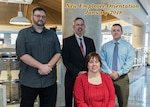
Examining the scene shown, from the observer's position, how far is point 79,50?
271 cm

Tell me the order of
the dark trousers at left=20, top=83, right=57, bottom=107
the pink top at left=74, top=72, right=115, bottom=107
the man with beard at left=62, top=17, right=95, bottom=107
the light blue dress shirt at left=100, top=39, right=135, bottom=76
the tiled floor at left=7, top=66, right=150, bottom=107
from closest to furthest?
1. the pink top at left=74, top=72, right=115, bottom=107
2. the dark trousers at left=20, top=83, right=57, bottom=107
3. the man with beard at left=62, top=17, right=95, bottom=107
4. the light blue dress shirt at left=100, top=39, right=135, bottom=76
5. the tiled floor at left=7, top=66, right=150, bottom=107

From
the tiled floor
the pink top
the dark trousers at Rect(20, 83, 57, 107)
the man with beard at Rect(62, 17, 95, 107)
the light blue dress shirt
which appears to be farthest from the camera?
the tiled floor

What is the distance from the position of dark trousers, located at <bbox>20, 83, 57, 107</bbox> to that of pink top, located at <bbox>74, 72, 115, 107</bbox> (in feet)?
A: 1.11

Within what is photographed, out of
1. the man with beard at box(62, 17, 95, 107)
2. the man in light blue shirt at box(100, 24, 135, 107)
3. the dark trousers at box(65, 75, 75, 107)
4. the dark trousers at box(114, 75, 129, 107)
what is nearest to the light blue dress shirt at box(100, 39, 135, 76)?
the man in light blue shirt at box(100, 24, 135, 107)

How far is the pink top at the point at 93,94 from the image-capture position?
2256 mm

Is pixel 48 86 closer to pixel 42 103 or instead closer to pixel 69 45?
pixel 42 103

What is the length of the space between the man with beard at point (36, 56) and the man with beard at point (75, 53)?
0.91 feet

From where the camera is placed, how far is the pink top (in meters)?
2.26

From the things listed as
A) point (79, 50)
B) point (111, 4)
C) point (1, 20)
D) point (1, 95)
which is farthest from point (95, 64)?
point (1, 20)

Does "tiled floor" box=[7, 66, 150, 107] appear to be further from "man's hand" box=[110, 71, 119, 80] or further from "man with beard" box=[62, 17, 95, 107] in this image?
"man's hand" box=[110, 71, 119, 80]

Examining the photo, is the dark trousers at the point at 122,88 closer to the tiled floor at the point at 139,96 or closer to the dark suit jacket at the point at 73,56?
the dark suit jacket at the point at 73,56

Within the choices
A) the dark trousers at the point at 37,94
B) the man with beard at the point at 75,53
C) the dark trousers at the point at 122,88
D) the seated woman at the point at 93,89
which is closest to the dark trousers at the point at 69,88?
the man with beard at the point at 75,53

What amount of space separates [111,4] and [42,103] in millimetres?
3251

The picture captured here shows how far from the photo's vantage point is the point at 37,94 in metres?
2.47
